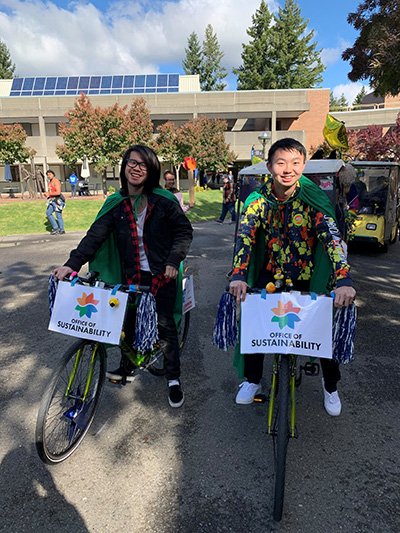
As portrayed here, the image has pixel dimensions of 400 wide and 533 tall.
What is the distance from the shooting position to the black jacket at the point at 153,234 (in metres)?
2.99

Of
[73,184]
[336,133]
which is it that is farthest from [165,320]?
[73,184]

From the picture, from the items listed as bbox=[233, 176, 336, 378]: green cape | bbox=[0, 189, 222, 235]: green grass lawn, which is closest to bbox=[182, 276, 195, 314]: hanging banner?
bbox=[233, 176, 336, 378]: green cape

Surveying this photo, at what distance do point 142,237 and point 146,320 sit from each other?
2.10 ft

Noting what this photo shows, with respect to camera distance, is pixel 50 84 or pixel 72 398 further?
pixel 50 84

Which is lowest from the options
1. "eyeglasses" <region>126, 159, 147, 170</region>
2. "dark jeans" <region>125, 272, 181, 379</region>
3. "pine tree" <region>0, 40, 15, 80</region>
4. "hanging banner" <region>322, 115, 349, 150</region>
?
"dark jeans" <region>125, 272, 181, 379</region>

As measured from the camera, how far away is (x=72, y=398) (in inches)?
106

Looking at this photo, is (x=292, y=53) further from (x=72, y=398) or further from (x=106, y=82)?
(x=72, y=398)

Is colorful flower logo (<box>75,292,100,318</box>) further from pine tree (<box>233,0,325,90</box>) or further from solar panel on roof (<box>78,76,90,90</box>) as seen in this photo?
pine tree (<box>233,0,325,90</box>)

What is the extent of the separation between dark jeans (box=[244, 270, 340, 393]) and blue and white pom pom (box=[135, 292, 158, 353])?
77 cm

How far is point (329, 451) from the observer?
2.77 meters

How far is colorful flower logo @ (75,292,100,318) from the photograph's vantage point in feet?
8.62

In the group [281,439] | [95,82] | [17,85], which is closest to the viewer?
[281,439]

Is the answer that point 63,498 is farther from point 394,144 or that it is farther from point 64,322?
point 394,144

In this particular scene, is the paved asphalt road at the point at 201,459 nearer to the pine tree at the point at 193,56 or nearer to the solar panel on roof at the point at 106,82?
the solar panel on roof at the point at 106,82
